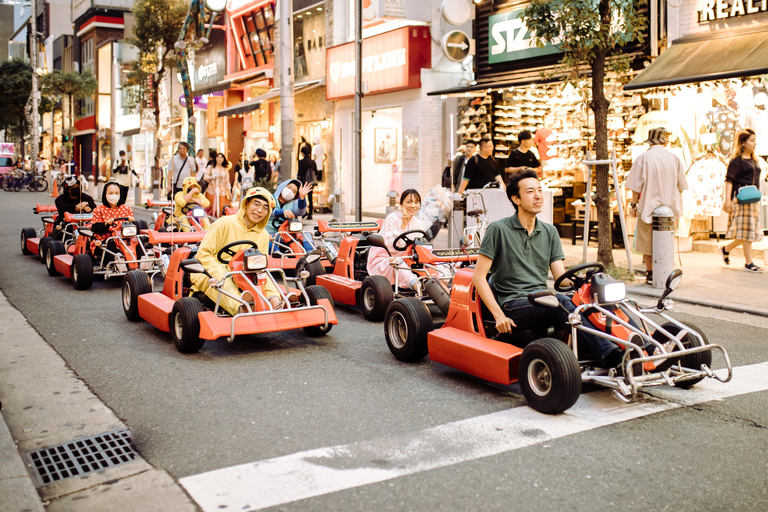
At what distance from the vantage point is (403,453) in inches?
161

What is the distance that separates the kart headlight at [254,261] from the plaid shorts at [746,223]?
23.6 ft

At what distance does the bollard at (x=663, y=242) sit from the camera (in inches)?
373

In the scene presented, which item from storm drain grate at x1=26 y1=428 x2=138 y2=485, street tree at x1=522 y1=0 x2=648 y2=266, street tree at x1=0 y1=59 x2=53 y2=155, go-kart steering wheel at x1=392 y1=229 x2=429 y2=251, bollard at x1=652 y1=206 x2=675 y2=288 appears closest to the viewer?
storm drain grate at x1=26 y1=428 x2=138 y2=485

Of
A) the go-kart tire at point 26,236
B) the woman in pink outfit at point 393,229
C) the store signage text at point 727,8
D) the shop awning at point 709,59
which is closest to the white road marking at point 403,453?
the woman in pink outfit at point 393,229

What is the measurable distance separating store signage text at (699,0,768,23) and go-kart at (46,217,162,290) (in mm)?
9615

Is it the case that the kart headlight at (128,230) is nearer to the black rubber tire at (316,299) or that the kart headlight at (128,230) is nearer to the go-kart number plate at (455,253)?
the black rubber tire at (316,299)

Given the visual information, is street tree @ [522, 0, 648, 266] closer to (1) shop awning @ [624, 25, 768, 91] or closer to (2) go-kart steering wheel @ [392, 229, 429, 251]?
(1) shop awning @ [624, 25, 768, 91]

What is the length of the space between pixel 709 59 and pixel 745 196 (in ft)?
8.59

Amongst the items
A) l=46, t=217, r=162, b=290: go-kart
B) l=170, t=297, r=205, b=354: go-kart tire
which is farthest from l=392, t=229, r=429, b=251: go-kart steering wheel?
l=46, t=217, r=162, b=290: go-kart

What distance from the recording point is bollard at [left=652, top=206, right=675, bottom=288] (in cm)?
948

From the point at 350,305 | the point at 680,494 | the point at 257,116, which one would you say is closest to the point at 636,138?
the point at 350,305

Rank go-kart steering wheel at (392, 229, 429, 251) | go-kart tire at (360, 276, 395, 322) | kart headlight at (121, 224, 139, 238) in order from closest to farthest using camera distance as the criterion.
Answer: go-kart tire at (360, 276, 395, 322)
go-kart steering wheel at (392, 229, 429, 251)
kart headlight at (121, 224, 139, 238)

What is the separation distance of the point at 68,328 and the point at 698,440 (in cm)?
576

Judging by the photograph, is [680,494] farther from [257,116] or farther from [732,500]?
[257,116]
